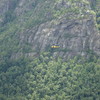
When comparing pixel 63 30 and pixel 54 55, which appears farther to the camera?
pixel 63 30

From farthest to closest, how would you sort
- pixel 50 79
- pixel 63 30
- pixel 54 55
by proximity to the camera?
pixel 63 30
pixel 54 55
pixel 50 79

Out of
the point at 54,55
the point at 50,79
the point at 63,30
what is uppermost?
the point at 63,30

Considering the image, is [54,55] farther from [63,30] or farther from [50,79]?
[50,79]

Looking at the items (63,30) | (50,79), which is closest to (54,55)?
(63,30)

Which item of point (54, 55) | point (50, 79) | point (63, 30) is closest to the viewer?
point (50, 79)

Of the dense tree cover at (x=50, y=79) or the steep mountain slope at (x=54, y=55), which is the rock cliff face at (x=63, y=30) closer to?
the steep mountain slope at (x=54, y=55)

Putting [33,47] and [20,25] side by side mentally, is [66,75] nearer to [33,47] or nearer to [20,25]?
[33,47]

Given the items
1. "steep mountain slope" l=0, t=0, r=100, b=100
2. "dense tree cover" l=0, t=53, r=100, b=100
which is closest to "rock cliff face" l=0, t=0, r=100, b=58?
"steep mountain slope" l=0, t=0, r=100, b=100
